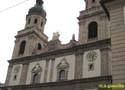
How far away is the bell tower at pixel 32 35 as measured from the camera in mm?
31125

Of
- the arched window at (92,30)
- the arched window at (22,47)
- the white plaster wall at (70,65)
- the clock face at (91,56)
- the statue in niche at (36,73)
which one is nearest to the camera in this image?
the clock face at (91,56)

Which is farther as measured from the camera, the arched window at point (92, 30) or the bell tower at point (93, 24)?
the arched window at point (92, 30)

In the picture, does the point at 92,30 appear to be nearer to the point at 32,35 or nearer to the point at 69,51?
the point at 69,51

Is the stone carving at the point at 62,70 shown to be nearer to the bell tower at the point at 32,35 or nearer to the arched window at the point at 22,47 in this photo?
the bell tower at the point at 32,35

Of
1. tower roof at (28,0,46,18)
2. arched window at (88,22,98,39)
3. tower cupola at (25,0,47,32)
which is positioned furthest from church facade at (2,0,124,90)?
tower roof at (28,0,46,18)

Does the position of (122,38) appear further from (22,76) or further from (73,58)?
(22,76)

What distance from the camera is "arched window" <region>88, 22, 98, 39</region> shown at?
2606cm

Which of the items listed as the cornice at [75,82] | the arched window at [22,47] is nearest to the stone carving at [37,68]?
the cornice at [75,82]

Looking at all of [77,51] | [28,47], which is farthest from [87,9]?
[28,47]

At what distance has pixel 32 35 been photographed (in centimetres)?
3180

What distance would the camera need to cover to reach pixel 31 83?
27.3 meters

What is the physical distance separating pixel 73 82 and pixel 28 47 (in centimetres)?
1012

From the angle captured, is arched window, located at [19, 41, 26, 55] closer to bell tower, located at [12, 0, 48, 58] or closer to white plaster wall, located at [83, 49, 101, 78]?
bell tower, located at [12, 0, 48, 58]

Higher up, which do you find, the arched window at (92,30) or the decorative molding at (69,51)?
the arched window at (92,30)
